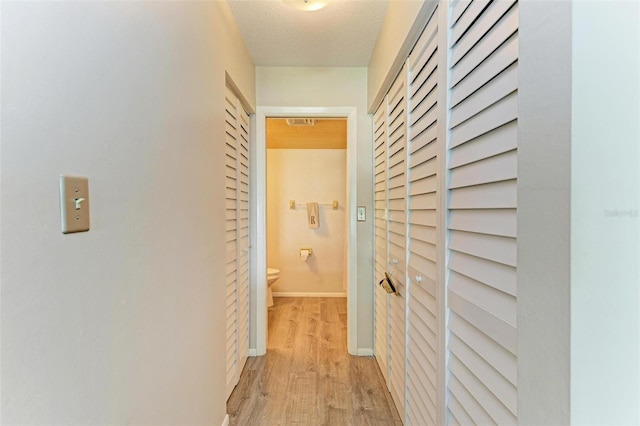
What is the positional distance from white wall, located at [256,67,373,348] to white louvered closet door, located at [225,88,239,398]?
585 mm

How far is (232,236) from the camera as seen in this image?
1.96 metres

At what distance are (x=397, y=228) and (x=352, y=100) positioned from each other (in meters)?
1.27

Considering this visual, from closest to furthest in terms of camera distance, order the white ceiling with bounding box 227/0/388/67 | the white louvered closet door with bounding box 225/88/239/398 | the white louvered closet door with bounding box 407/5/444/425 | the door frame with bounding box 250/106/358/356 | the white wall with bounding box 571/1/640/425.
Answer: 1. the white wall with bounding box 571/1/640/425
2. the white louvered closet door with bounding box 407/5/444/425
3. the white ceiling with bounding box 227/0/388/67
4. the white louvered closet door with bounding box 225/88/239/398
5. the door frame with bounding box 250/106/358/356

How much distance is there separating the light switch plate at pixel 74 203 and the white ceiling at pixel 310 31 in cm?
153

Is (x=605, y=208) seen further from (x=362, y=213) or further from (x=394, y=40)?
(x=362, y=213)

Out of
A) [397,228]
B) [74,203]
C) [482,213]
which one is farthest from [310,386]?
[74,203]

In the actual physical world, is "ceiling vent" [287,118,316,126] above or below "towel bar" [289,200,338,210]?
above

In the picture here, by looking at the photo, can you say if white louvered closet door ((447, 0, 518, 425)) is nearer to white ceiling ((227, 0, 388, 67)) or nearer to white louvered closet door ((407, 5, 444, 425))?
white louvered closet door ((407, 5, 444, 425))

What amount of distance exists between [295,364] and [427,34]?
2.28 metres

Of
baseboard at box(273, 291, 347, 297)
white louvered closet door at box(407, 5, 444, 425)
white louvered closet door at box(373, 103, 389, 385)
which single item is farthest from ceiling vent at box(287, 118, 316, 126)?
baseboard at box(273, 291, 347, 297)

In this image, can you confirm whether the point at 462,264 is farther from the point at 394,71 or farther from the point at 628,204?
the point at 394,71

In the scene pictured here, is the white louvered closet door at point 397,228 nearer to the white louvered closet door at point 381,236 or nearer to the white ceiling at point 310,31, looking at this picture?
the white louvered closet door at point 381,236

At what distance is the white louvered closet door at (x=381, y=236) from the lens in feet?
6.66

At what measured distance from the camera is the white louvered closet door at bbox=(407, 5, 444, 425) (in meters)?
1.12
